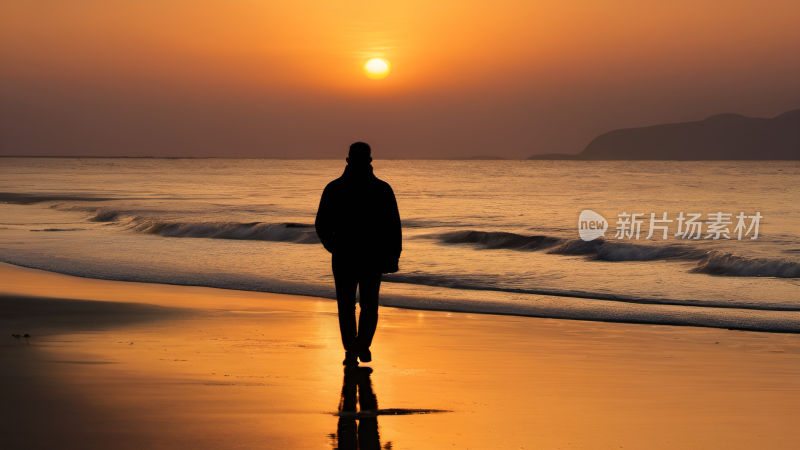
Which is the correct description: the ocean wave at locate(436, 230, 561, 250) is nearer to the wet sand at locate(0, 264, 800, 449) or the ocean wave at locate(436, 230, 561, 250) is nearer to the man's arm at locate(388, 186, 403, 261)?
the wet sand at locate(0, 264, 800, 449)

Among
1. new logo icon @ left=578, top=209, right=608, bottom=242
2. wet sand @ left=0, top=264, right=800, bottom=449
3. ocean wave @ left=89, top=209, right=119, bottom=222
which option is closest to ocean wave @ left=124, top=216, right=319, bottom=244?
ocean wave @ left=89, top=209, right=119, bottom=222

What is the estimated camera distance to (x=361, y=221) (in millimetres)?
5945

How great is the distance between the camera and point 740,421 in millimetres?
4762

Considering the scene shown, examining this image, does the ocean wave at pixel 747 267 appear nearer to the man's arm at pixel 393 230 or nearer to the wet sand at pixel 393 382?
the wet sand at pixel 393 382

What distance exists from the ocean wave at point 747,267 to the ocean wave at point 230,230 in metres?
12.6

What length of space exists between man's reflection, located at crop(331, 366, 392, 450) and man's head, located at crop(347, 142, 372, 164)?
1.69 metres

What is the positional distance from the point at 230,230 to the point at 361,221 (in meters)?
21.7

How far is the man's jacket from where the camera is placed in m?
5.91

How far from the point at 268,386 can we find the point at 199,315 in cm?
383

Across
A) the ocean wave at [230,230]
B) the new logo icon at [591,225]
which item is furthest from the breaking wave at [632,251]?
the ocean wave at [230,230]

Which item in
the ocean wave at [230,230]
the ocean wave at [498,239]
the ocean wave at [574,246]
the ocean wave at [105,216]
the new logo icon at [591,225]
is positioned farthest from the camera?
the ocean wave at [105,216]

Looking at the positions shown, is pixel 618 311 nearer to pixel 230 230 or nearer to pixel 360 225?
pixel 360 225

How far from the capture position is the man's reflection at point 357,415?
13.4 feet

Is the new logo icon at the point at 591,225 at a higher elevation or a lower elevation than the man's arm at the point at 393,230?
higher
